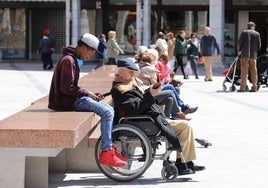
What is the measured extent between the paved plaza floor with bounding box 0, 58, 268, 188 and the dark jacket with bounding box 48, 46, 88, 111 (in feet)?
3.02

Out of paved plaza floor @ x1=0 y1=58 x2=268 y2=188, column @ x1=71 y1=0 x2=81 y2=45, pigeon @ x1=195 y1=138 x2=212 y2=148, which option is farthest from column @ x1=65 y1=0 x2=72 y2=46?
pigeon @ x1=195 y1=138 x2=212 y2=148

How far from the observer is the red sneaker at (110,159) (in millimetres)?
7914

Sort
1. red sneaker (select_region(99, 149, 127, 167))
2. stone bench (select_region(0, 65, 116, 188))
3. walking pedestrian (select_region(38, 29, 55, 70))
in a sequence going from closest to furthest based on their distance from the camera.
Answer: stone bench (select_region(0, 65, 116, 188)) → red sneaker (select_region(99, 149, 127, 167)) → walking pedestrian (select_region(38, 29, 55, 70))

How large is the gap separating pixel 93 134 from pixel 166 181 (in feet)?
3.36

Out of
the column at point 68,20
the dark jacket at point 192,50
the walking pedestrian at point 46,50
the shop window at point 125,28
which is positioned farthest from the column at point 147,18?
the dark jacket at point 192,50

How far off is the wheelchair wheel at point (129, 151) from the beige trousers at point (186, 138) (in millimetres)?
482

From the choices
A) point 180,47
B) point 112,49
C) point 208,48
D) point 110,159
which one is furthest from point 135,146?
point 112,49

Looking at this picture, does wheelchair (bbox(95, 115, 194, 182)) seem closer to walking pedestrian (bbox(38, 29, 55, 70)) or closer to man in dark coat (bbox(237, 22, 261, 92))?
man in dark coat (bbox(237, 22, 261, 92))

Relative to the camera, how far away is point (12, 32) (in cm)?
3809

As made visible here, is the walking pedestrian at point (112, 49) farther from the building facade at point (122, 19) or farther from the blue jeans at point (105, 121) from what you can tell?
the blue jeans at point (105, 121)

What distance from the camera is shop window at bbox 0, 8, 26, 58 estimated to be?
37.9 meters

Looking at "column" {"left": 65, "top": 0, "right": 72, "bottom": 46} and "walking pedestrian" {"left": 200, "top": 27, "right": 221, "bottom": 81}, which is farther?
"column" {"left": 65, "top": 0, "right": 72, "bottom": 46}

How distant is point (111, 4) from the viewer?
121ft

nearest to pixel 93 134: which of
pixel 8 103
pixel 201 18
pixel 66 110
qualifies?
pixel 66 110
